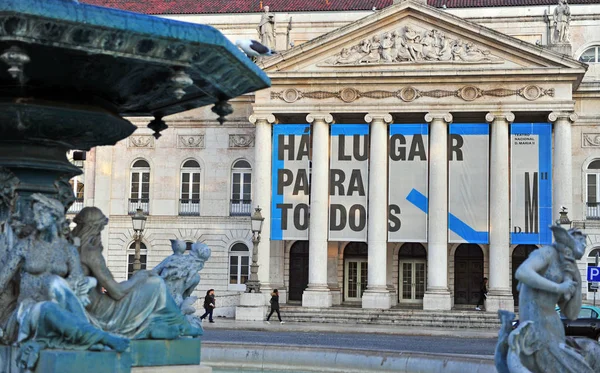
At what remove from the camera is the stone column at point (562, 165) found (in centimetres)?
4150

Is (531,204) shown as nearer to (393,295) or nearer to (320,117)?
(393,295)

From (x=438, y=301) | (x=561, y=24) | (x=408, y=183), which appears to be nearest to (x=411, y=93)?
(x=408, y=183)

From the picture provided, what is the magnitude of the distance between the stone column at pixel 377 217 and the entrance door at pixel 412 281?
3.92 metres

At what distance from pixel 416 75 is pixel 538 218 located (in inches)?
314

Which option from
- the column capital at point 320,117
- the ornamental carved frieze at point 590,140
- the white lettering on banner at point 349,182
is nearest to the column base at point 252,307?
the white lettering on banner at point 349,182

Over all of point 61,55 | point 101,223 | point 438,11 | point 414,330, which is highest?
point 438,11

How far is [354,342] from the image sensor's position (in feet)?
86.5

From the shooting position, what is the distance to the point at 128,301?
9117 millimetres

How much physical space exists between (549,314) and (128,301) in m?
3.79

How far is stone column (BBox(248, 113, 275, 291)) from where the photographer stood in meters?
43.6

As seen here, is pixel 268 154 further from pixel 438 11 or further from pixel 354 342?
→ pixel 354 342

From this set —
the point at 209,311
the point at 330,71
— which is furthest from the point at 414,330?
the point at 330,71

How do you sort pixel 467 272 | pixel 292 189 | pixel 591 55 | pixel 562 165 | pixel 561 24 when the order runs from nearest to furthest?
pixel 562 165
pixel 292 189
pixel 561 24
pixel 467 272
pixel 591 55

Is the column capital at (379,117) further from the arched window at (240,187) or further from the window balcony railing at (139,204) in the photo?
the window balcony railing at (139,204)
